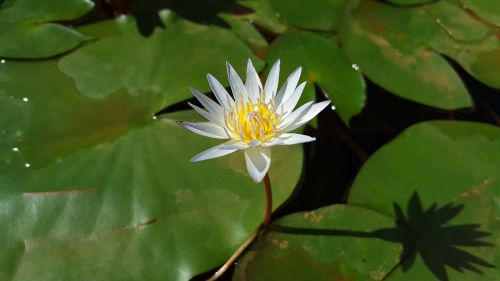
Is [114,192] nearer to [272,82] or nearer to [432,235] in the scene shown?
[272,82]

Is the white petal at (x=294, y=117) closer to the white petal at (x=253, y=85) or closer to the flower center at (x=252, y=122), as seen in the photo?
the flower center at (x=252, y=122)

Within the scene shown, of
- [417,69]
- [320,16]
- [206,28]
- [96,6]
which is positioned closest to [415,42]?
[417,69]

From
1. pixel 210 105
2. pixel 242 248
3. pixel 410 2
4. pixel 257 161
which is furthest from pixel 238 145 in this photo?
pixel 410 2

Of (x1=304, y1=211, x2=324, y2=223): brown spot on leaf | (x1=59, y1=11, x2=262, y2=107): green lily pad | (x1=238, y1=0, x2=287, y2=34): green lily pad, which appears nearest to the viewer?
(x1=304, y1=211, x2=324, y2=223): brown spot on leaf

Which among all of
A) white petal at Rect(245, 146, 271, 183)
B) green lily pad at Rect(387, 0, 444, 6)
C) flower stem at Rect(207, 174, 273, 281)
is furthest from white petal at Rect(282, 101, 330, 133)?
green lily pad at Rect(387, 0, 444, 6)

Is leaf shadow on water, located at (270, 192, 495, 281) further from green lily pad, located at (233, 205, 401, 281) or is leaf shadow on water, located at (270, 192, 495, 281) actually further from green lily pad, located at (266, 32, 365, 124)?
green lily pad, located at (266, 32, 365, 124)

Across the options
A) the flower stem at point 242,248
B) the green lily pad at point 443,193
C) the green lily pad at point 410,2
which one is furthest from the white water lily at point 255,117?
the green lily pad at point 410,2
